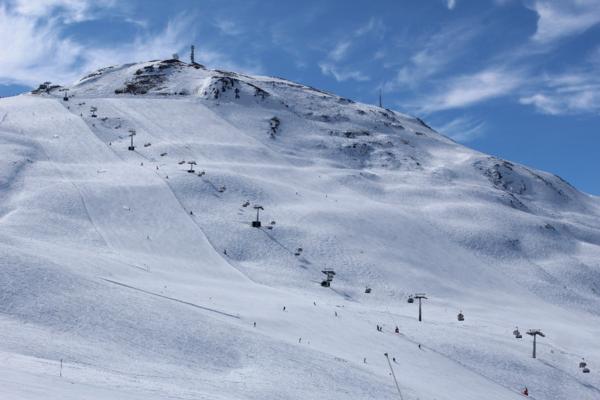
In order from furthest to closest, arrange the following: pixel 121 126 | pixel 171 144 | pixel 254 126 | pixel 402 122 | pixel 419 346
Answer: pixel 402 122 < pixel 254 126 < pixel 121 126 < pixel 171 144 < pixel 419 346

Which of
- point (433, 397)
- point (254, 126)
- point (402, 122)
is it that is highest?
point (402, 122)

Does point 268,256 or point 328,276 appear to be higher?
point 268,256

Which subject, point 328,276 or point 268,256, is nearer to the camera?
point 328,276

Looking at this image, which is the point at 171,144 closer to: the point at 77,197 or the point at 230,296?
the point at 77,197

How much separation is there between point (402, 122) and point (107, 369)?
12741cm

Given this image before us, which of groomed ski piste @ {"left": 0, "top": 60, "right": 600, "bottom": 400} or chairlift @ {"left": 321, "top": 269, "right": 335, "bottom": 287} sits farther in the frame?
chairlift @ {"left": 321, "top": 269, "right": 335, "bottom": 287}

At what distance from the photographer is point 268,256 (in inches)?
2248

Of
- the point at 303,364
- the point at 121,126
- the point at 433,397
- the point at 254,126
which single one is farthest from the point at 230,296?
the point at 254,126

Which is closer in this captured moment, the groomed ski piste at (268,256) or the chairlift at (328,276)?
the groomed ski piste at (268,256)

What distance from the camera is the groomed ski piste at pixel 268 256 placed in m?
27.5

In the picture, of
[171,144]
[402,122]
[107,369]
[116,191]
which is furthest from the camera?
[402,122]

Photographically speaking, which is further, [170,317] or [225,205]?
[225,205]

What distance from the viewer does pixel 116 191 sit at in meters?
65.4

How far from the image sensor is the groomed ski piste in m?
27.5
